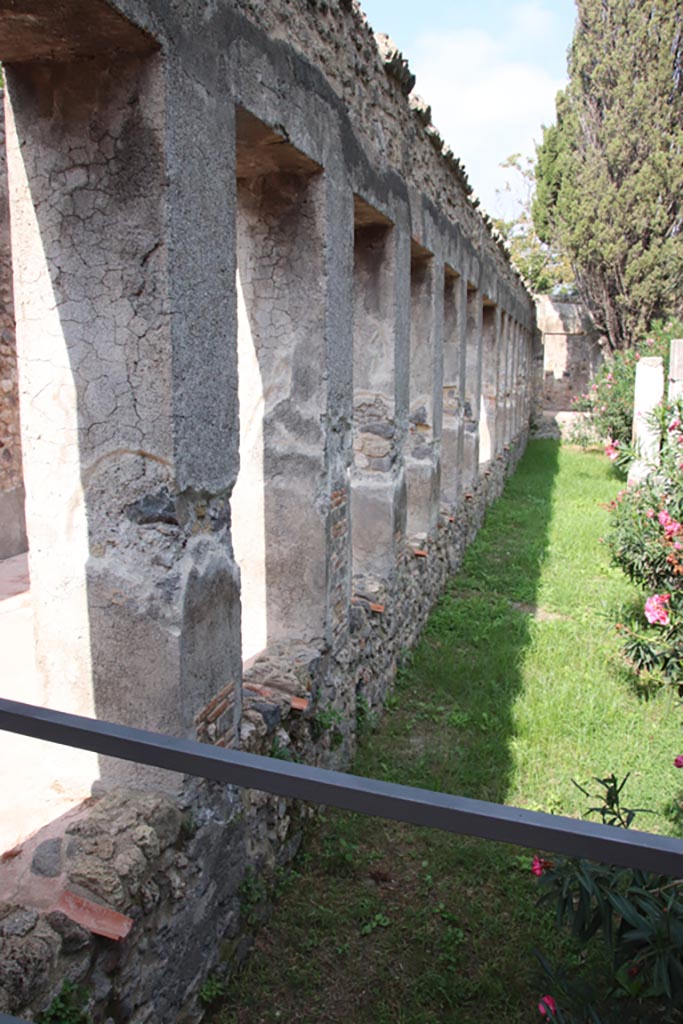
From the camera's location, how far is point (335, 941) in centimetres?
303

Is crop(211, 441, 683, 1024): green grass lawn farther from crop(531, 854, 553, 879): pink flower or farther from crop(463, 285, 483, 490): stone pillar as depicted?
crop(463, 285, 483, 490): stone pillar

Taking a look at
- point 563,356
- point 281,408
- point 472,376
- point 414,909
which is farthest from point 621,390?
point 414,909

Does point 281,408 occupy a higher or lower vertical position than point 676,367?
lower

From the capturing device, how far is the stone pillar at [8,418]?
19.0 ft

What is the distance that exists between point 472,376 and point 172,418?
7.12 m

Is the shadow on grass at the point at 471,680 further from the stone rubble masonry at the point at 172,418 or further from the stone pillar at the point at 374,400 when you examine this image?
the stone pillar at the point at 374,400

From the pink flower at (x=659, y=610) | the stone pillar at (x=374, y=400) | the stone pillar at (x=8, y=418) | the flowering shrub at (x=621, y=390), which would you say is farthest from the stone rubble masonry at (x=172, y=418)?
the flowering shrub at (x=621, y=390)

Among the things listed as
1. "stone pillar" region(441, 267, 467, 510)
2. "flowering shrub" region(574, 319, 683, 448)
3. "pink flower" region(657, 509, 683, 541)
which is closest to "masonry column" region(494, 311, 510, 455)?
"flowering shrub" region(574, 319, 683, 448)

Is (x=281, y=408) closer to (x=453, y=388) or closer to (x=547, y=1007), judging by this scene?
(x=547, y=1007)

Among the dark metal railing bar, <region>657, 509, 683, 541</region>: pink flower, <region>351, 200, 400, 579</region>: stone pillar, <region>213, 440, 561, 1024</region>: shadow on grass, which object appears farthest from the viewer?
<region>351, 200, 400, 579</region>: stone pillar

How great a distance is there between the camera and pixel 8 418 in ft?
19.8

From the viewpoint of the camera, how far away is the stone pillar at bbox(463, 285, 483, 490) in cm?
908

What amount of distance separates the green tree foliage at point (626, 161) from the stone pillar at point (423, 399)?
12.6 metres

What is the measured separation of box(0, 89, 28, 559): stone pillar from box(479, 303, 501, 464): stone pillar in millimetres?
7032
